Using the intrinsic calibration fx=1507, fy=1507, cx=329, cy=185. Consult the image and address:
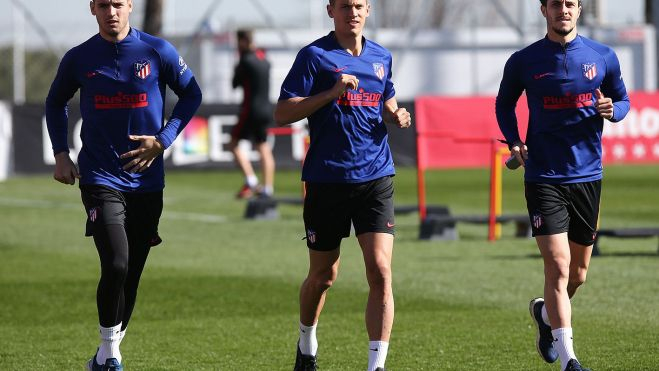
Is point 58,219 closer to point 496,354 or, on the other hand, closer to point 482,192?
point 482,192

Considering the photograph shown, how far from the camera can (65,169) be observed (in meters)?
8.02

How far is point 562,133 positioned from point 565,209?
0.42 metres

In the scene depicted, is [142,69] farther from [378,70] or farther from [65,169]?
[378,70]

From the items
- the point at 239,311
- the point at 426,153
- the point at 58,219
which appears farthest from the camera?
the point at 426,153

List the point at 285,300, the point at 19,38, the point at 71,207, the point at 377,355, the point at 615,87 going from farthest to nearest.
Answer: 1. the point at 19,38
2. the point at 71,207
3. the point at 285,300
4. the point at 615,87
5. the point at 377,355

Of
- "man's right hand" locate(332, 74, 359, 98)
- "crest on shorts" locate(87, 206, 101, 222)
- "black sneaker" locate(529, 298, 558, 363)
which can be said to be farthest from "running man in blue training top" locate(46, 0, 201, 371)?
"black sneaker" locate(529, 298, 558, 363)

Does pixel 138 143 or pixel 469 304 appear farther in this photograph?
pixel 469 304

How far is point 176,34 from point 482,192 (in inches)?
631

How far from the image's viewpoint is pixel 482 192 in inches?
934

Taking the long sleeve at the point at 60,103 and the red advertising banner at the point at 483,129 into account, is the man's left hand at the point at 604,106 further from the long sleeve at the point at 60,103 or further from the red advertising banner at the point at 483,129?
the red advertising banner at the point at 483,129

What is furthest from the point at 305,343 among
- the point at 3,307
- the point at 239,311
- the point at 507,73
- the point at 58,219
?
the point at 58,219

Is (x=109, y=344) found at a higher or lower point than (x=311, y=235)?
lower

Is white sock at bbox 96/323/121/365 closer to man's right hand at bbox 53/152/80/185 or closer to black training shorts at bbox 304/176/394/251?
man's right hand at bbox 53/152/80/185

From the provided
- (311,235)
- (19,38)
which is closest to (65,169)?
(311,235)
